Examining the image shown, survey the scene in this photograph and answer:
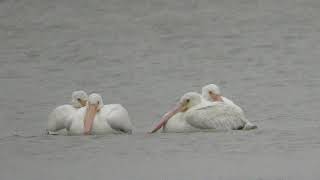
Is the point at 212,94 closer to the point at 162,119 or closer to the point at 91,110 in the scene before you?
the point at 162,119

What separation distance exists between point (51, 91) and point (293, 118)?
374 cm

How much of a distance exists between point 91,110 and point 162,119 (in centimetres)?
68

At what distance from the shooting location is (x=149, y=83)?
19.5 metres

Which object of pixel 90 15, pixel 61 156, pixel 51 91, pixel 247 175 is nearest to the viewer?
pixel 247 175

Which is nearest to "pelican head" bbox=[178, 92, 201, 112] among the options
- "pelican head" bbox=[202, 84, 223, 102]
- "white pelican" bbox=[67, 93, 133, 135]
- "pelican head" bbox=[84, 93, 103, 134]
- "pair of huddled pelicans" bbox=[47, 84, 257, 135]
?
"pair of huddled pelicans" bbox=[47, 84, 257, 135]

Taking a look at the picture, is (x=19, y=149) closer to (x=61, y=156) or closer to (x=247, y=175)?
(x=61, y=156)

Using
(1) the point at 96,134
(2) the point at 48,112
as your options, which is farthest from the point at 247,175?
(2) the point at 48,112

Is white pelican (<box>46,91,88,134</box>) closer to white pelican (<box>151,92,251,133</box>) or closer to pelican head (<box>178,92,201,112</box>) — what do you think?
white pelican (<box>151,92,251,133</box>)

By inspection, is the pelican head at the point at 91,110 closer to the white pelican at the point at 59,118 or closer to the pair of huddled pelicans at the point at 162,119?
the pair of huddled pelicans at the point at 162,119

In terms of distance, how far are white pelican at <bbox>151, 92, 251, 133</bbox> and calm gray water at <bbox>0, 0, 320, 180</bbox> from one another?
0.54 ft

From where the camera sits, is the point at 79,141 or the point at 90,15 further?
the point at 90,15

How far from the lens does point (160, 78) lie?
65.6ft

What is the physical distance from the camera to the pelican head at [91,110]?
15.5 m

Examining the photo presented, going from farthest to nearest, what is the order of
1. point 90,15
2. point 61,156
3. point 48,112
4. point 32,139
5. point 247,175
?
point 90,15
point 48,112
point 32,139
point 61,156
point 247,175
